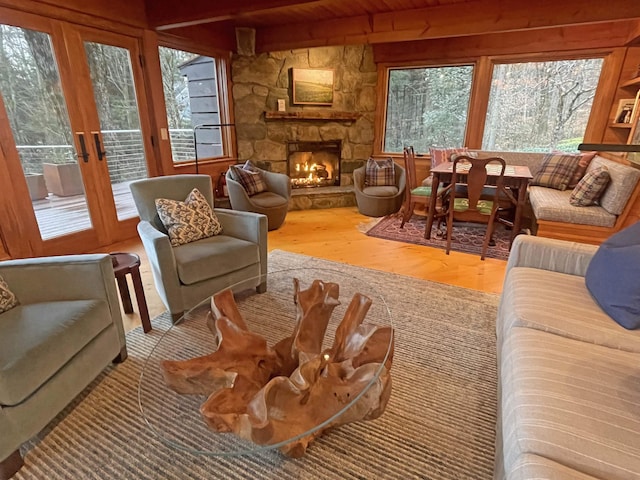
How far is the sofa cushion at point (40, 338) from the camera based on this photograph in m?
1.21

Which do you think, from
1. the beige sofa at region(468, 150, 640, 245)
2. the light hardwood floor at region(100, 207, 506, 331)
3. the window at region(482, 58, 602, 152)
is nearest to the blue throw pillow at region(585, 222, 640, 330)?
the light hardwood floor at region(100, 207, 506, 331)

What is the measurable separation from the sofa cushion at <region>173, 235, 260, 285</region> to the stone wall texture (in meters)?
2.77

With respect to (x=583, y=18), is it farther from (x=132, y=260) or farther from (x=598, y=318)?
Result: (x=132, y=260)

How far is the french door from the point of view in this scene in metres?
2.68

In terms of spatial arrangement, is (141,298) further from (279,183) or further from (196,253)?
(279,183)

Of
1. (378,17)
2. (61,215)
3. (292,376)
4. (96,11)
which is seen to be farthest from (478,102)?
(61,215)

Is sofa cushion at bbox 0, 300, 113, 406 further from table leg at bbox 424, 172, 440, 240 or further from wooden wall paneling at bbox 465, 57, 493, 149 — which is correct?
wooden wall paneling at bbox 465, 57, 493, 149

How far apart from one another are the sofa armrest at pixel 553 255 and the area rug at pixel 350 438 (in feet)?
1.73

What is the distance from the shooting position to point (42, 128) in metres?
2.86

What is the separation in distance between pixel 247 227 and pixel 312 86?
3.21m

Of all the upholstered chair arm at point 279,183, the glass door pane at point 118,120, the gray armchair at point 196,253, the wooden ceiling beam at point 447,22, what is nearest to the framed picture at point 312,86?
the wooden ceiling beam at point 447,22

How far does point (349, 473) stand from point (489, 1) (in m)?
4.06

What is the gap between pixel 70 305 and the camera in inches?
60.8

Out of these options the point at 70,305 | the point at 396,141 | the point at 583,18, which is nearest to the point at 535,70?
the point at 583,18
